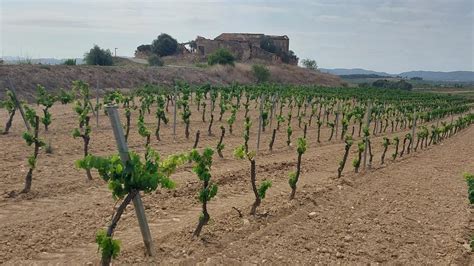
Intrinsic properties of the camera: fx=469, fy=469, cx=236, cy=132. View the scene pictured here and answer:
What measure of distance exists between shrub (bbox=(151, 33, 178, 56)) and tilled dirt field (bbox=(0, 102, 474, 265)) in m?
74.6

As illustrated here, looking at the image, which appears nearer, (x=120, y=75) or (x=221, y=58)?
(x=120, y=75)

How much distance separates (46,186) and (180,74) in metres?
46.6

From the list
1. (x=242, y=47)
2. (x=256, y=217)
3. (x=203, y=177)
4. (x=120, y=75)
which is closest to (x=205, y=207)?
(x=203, y=177)

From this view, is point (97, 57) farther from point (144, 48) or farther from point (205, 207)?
point (205, 207)

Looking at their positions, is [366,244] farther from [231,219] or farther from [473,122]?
[473,122]

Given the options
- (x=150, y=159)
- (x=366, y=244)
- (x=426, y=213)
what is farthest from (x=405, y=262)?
(x=150, y=159)

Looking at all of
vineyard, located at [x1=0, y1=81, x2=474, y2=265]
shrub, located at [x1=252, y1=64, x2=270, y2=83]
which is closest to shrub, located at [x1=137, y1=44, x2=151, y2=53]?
shrub, located at [x1=252, y1=64, x2=270, y2=83]

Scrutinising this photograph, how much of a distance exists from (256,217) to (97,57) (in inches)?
2134

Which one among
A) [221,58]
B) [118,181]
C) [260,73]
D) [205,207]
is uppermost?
[221,58]

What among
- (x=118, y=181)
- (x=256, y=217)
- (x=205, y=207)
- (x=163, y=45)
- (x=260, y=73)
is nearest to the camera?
(x=118, y=181)

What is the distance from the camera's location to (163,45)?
87750mm

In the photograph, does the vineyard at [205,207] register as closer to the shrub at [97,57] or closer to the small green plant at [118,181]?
the small green plant at [118,181]

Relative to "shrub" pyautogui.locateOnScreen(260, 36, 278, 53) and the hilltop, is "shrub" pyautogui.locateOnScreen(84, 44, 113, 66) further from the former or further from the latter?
"shrub" pyautogui.locateOnScreen(260, 36, 278, 53)

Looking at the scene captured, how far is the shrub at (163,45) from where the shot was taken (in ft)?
287
